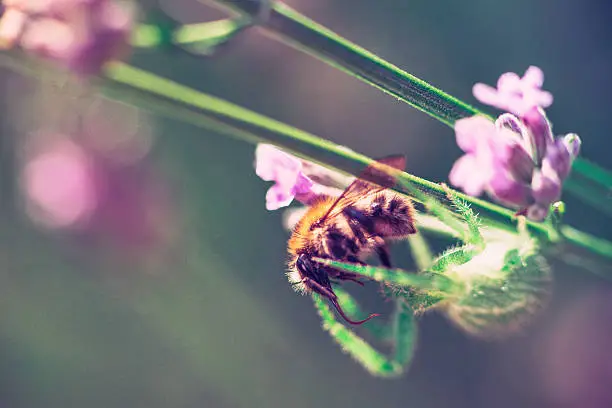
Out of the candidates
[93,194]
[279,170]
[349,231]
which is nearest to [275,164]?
[279,170]

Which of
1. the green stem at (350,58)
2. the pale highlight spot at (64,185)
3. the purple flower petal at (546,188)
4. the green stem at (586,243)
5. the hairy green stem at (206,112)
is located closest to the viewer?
the hairy green stem at (206,112)

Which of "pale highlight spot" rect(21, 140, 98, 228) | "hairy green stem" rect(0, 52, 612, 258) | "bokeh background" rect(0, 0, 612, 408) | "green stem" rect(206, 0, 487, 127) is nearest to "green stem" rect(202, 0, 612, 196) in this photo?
"green stem" rect(206, 0, 487, 127)

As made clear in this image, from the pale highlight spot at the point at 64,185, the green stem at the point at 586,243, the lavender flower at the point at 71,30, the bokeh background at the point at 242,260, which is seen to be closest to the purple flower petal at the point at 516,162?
the green stem at the point at 586,243

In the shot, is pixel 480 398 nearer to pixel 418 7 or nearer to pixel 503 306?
pixel 418 7

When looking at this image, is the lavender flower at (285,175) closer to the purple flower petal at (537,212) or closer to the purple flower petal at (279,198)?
the purple flower petal at (279,198)

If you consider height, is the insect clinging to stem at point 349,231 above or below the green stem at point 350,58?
below

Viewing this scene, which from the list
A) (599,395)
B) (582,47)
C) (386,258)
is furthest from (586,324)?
(386,258)

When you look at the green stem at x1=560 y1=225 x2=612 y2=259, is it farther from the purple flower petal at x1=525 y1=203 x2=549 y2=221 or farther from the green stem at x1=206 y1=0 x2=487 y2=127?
the green stem at x1=206 y1=0 x2=487 y2=127
